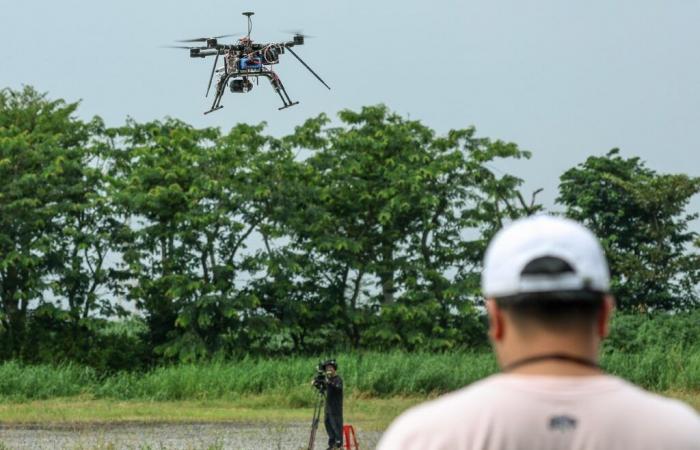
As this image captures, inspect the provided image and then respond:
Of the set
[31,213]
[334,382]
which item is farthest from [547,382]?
[31,213]

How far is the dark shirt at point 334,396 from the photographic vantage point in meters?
22.0

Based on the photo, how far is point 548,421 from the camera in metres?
2.29

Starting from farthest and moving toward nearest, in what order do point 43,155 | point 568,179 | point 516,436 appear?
1. point 568,179
2. point 43,155
3. point 516,436

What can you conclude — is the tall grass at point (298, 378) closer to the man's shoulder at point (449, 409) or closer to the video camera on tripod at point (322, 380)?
the video camera on tripod at point (322, 380)

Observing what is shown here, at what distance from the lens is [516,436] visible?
7.53 feet

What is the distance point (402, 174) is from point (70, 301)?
12516 millimetres

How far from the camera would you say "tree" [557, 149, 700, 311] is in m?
56.8

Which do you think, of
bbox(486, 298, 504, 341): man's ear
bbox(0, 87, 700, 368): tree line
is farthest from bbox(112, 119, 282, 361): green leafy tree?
bbox(486, 298, 504, 341): man's ear

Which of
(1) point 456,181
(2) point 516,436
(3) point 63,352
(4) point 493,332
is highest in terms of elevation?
(1) point 456,181

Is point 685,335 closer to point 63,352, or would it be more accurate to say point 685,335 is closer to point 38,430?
point 63,352

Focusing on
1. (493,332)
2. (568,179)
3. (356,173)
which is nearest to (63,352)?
(356,173)

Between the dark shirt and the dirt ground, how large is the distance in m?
2.13

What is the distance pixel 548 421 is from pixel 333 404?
65.6 ft

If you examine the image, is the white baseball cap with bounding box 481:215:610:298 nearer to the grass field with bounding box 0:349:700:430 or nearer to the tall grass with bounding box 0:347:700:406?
the grass field with bounding box 0:349:700:430
